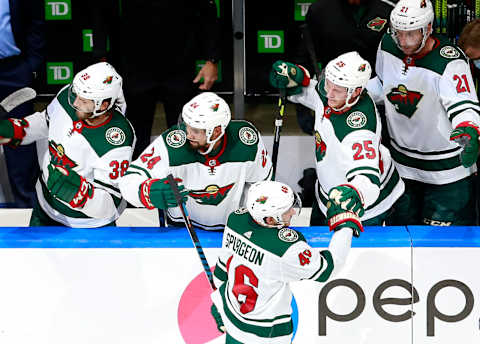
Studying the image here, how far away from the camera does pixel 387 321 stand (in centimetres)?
396

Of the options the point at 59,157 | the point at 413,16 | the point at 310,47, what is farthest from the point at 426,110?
the point at 59,157

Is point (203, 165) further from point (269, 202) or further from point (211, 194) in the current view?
point (269, 202)

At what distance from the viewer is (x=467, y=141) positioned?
4.12 meters

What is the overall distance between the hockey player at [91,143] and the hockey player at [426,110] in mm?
1262

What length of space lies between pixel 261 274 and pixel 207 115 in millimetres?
779

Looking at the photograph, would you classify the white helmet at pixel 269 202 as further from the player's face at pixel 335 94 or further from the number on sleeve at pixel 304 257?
the player's face at pixel 335 94

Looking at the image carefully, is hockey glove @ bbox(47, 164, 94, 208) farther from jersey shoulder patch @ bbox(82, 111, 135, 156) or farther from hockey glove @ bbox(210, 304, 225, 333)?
hockey glove @ bbox(210, 304, 225, 333)

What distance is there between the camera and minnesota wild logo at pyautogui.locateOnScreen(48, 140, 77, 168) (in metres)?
4.27

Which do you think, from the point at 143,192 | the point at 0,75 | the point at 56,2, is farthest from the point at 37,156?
the point at 143,192

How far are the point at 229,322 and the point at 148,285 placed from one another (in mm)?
486

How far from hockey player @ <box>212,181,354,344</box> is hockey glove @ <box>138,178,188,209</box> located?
370mm

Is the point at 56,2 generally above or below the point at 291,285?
above

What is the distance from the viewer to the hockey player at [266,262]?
344 cm

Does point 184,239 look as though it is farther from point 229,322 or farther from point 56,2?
point 56,2
